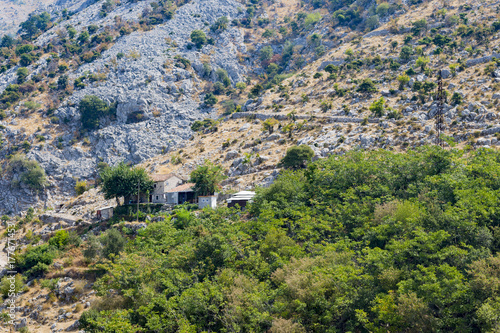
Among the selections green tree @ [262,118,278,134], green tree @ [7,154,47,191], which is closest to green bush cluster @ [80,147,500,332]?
green tree @ [262,118,278,134]

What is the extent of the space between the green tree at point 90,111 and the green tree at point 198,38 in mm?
38077

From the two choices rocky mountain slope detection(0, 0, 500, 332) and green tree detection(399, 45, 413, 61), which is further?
green tree detection(399, 45, 413, 61)

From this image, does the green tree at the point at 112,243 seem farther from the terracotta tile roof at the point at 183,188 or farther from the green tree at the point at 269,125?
the green tree at the point at 269,125

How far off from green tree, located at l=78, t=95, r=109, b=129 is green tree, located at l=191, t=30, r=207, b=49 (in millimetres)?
38077

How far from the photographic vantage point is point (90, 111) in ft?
301

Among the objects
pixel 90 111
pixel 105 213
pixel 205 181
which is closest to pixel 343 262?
pixel 205 181

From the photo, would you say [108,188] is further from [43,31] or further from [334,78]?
[43,31]

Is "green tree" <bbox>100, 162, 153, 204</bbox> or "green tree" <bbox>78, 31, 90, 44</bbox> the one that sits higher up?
"green tree" <bbox>78, 31, 90, 44</bbox>

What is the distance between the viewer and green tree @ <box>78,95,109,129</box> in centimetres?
9131

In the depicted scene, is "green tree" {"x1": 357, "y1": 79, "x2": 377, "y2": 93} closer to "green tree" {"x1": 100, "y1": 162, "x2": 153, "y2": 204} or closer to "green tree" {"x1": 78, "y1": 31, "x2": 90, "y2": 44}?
"green tree" {"x1": 100, "y1": 162, "x2": 153, "y2": 204}

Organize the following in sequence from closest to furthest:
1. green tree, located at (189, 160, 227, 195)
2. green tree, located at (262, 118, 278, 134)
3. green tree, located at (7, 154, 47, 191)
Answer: green tree, located at (189, 160, 227, 195), green tree, located at (262, 118, 278, 134), green tree, located at (7, 154, 47, 191)

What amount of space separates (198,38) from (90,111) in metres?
42.1

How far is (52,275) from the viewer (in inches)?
1812

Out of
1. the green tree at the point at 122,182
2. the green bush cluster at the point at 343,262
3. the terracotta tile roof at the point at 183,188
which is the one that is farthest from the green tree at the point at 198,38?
the green bush cluster at the point at 343,262
